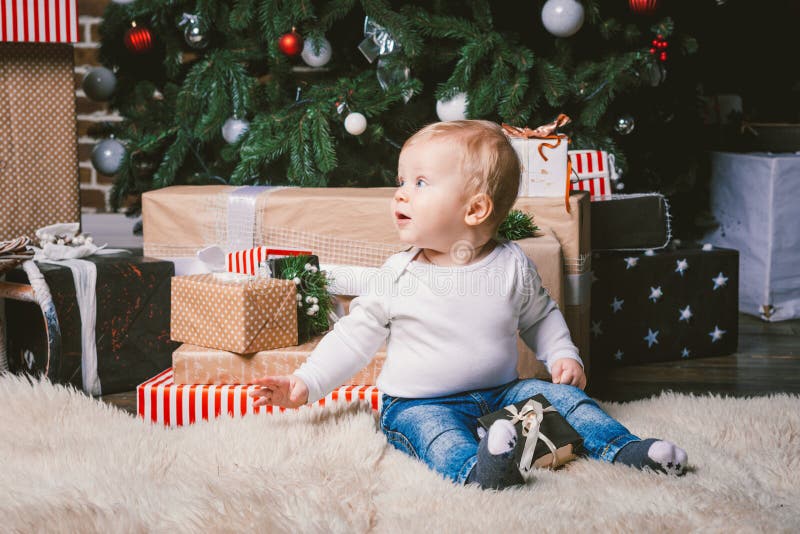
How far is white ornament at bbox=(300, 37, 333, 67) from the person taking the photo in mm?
2104

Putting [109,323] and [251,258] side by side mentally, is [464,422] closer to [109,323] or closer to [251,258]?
[251,258]

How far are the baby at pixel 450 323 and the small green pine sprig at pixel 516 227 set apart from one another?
0.30 meters

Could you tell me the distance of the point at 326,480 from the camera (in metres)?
1.08

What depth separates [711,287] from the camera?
78.7 inches

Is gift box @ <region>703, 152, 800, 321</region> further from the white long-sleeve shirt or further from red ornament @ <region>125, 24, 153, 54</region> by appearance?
red ornament @ <region>125, 24, 153, 54</region>

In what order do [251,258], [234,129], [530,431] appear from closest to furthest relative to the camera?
[530,431] < [251,258] < [234,129]

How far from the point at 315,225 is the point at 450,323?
0.64 m

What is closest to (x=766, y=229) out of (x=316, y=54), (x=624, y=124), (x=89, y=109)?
(x=624, y=124)

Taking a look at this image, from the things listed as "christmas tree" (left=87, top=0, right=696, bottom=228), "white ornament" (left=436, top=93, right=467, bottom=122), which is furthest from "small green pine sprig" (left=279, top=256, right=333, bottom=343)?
"white ornament" (left=436, top=93, right=467, bottom=122)

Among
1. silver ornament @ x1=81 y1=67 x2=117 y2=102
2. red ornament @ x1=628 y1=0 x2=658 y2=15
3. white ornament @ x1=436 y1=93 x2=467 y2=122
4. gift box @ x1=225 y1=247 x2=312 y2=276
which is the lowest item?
gift box @ x1=225 y1=247 x2=312 y2=276

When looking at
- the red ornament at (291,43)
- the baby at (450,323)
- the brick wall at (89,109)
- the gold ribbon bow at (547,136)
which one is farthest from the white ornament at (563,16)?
the brick wall at (89,109)

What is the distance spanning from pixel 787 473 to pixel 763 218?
141 cm

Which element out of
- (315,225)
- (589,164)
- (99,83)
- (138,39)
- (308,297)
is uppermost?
(138,39)

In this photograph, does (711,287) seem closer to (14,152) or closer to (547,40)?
(547,40)
